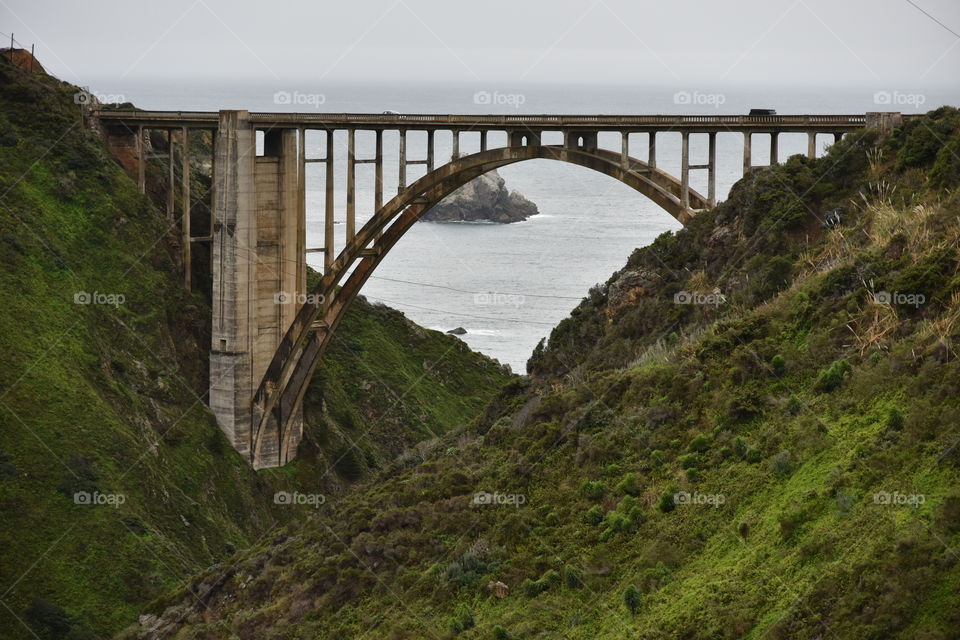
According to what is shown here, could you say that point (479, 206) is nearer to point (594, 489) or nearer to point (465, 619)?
point (594, 489)

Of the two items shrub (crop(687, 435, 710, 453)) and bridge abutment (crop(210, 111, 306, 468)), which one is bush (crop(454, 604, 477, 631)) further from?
bridge abutment (crop(210, 111, 306, 468))

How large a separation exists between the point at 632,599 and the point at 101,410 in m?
27.7

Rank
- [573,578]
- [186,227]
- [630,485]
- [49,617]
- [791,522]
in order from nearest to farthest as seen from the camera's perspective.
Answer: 1. [791,522]
2. [573,578]
3. [630,485]
4. [49,617]
5. [186,227]

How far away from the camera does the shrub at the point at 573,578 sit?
2450 centimetres

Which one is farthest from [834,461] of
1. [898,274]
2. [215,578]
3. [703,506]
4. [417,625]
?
[215,578]

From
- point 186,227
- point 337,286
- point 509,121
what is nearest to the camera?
point 509,121

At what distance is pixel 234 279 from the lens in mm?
52875

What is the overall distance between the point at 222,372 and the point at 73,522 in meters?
13.1

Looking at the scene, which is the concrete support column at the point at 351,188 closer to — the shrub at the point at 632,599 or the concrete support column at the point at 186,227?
the concrete support column at the point at 186,227

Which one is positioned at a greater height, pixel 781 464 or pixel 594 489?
pixel 781 464

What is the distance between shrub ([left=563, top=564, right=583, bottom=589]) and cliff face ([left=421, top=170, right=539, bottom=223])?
126967 mm

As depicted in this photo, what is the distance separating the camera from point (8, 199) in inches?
2051

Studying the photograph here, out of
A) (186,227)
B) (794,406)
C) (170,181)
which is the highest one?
(170,181)

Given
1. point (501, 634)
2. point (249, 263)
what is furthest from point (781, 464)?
point (249, 263)
